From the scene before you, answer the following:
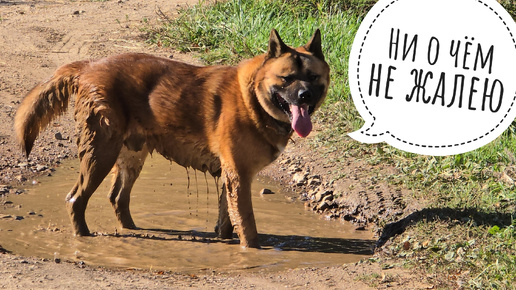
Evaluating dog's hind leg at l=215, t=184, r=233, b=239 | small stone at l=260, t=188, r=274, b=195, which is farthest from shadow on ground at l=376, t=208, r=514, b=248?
small stone at l=260, t=188, r=274, b=195

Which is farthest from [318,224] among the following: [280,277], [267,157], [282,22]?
[282,22]

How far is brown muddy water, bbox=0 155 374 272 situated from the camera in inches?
244

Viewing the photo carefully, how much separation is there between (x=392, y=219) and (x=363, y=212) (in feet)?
1.39

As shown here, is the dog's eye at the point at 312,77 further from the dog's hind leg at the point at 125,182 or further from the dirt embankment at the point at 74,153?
the dog's hind leg at the point at 125,182

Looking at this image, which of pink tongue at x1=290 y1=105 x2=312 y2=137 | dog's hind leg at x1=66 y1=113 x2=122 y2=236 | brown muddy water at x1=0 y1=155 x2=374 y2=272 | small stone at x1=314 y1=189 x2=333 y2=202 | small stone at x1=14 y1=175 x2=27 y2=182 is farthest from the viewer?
small stone at x1=14 y1=175 x2=27 y2=182

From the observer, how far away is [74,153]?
8797 mm

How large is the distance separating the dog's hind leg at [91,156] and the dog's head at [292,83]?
1.21 m

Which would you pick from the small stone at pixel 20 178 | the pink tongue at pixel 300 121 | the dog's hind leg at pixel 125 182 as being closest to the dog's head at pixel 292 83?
the pink tongue at pixel 300 121

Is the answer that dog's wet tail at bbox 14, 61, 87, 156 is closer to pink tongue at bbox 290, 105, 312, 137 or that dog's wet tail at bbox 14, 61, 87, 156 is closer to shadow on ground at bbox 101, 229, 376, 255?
shadow on ground at bbox 101, 229, 376, 255

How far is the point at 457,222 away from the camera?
20.3 feet


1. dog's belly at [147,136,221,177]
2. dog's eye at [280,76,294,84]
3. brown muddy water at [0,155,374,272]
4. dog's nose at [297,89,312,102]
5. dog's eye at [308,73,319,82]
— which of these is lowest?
brown muddy water at [0,155,374,272]

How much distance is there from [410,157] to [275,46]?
221cm

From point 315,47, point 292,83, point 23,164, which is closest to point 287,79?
point 292,83

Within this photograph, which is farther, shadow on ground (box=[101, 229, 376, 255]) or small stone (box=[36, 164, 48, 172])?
small stone (box=[36, 164, 48, 172])
